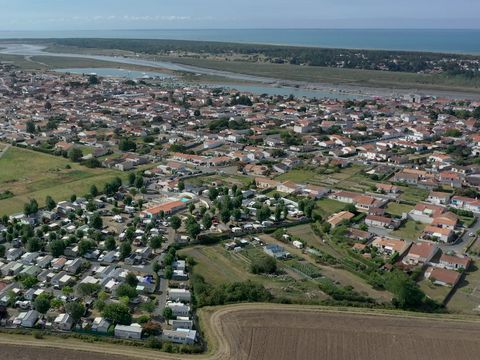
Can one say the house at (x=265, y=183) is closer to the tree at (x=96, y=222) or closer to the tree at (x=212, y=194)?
the tree at (x=212, y=194)

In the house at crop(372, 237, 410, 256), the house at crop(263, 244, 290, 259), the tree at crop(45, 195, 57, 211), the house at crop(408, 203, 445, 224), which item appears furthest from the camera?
the house at crop(408, 203, 445, 224)

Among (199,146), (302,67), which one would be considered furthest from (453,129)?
(302,67)

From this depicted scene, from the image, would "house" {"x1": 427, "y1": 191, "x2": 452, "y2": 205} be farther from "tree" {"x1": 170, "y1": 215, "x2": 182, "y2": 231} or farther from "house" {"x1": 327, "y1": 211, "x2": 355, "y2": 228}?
"tree" {"x1": 170, "y1": 215, "x2": 182, "y2": 231}

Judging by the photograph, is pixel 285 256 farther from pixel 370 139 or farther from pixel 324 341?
pixel 370 139

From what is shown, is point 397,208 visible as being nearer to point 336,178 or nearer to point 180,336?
point 336,178

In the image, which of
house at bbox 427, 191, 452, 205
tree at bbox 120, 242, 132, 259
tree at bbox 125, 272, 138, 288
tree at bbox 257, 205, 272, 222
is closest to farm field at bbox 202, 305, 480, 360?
tree at bbox 125, 272, 138, 288

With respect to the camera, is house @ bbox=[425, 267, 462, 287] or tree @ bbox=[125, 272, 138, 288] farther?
house @ bbox=[425, 267, 462, 287]

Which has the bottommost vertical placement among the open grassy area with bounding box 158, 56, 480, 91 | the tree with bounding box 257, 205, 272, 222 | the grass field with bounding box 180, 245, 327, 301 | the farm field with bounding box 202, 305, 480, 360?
the grass field with bounding box 180, 245, 327, 301

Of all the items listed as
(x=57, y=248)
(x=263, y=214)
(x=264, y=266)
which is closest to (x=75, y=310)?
(x=57, y=248)
